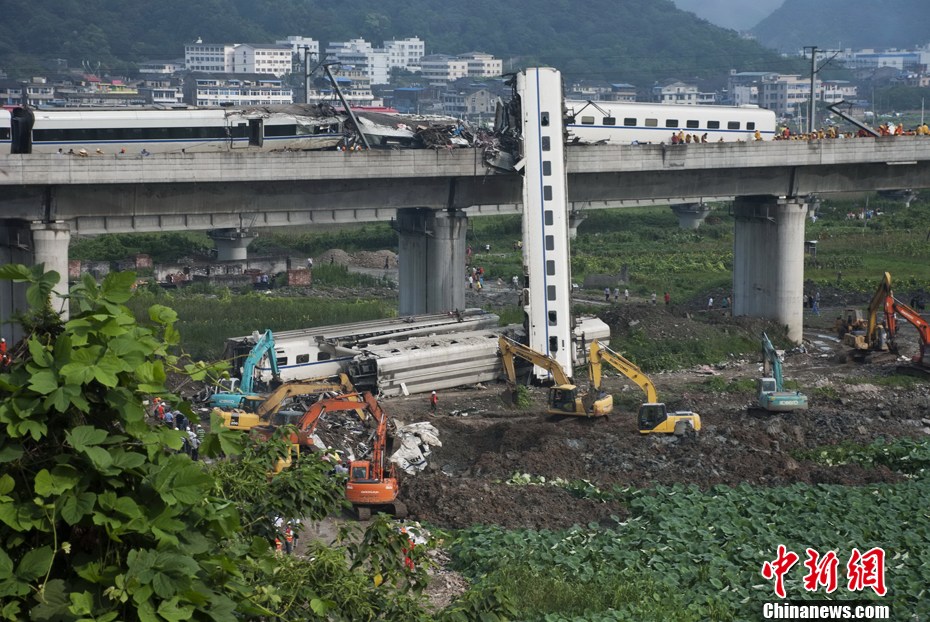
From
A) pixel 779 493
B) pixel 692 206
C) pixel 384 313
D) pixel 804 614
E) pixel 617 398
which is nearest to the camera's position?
pixel 804 614

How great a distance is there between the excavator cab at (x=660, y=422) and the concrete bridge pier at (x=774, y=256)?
20.5 meters

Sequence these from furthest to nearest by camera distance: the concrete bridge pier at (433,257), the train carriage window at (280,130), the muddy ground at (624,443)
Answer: the train carriage window at (280,130) < the concrete bridge pier at (433,257) < the muddy ground at (624,443)

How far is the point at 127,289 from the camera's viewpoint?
11.1 meters

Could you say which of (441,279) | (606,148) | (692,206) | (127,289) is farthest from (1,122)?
(692,206)

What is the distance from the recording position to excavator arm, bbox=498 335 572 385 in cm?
4538

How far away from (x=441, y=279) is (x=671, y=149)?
1065cm

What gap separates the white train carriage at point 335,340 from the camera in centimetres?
4512

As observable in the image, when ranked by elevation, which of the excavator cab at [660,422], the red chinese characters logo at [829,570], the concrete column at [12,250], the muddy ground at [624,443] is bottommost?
the muddy ground at [624,443]

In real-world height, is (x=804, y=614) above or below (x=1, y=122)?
below

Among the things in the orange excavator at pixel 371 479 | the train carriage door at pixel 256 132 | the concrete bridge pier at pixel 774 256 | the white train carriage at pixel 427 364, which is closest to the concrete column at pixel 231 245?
the train carriage door at pixel 256 132

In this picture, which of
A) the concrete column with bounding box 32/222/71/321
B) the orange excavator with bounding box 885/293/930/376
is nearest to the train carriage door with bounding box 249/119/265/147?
the concrete column with bounding box 32/222/71/321

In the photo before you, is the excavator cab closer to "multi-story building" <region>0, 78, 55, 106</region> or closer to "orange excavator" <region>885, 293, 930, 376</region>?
"orange excavator" <region>885, 293, 930, 376</region>

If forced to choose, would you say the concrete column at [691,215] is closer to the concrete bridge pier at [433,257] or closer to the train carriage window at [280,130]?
the concrete bridge pier at [433,257]

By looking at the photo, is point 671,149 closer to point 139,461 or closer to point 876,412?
point 876,412
